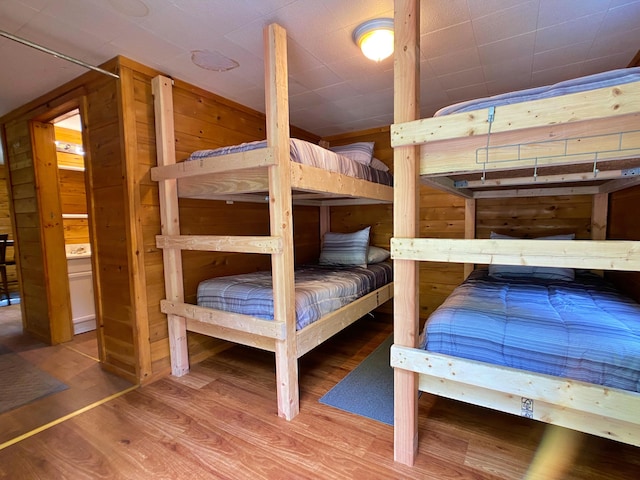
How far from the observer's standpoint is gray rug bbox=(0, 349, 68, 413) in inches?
75.2

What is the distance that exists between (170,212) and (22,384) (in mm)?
1581

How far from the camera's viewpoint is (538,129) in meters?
1.06

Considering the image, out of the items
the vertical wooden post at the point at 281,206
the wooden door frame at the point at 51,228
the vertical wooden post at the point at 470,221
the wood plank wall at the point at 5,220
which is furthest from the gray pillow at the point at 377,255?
the wood plank wall at the point at 5,220

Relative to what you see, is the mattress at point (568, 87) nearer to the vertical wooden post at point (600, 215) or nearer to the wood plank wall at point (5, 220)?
the vertical wooden post at point (600, 215)

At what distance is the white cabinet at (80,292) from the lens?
2.97 meters

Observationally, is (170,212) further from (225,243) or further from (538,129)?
(538,129)

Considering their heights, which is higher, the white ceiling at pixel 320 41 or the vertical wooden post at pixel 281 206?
the white ceiling at pixel 320 41

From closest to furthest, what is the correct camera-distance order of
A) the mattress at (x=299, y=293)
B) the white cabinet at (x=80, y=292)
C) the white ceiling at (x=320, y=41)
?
1. the white ceiling at (x=320, y=41)
2. the mattress at (x=299, y=293)
3. the white cabinet at (x=80, y=292)

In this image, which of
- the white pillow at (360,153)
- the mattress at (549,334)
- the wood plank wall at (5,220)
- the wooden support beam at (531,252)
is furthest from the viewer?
the wood plank wall at (5,220)

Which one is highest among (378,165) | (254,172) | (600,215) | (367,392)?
(378,165)

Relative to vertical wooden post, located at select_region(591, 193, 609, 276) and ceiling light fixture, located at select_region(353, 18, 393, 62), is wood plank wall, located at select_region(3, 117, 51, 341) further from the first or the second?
vertical wooden post, located at select_region(591, 193, 609, 276)

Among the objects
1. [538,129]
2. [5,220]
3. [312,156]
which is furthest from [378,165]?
[5,220]

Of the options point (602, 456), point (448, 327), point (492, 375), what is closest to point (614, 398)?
point (492, 375)

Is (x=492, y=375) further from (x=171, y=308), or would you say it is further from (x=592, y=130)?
(x=171, y=308)
